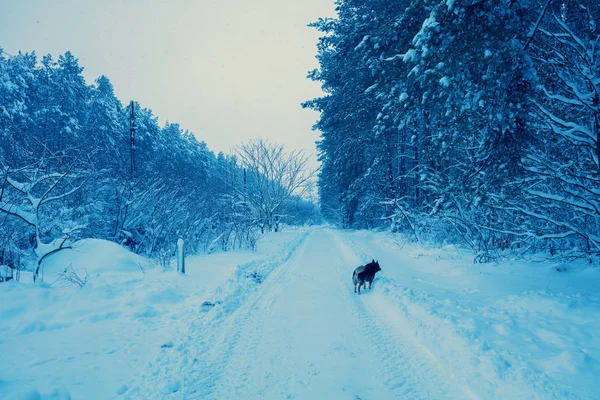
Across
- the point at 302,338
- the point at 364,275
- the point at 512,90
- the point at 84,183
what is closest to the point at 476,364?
the point at 302,338

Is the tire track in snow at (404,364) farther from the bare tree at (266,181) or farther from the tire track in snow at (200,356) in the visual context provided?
the bare tree at (266,181)

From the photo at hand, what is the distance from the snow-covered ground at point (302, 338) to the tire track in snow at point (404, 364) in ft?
0.06

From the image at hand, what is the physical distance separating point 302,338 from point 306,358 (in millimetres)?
587

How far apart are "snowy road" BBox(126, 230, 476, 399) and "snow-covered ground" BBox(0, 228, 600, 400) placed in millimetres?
20

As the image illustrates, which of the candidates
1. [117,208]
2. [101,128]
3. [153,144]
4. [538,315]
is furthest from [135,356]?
[153,144]

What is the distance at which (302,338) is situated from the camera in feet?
Result: 13.8

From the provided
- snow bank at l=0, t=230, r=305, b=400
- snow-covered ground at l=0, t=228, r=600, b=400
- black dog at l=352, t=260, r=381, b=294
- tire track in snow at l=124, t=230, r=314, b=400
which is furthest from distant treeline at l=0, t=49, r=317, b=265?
black dog at l=352, t=260, r=381, b=294

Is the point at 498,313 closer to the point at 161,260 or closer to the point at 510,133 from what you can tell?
the point at 510,133

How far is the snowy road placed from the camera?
2.99m

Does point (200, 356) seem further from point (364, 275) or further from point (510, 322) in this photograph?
point (510, 322)

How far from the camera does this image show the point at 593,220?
24.6 ft

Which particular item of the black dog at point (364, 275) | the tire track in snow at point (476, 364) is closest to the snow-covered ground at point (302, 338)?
the tire track in snow at point (476, 364)

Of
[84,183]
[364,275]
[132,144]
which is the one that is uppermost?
[132,144]

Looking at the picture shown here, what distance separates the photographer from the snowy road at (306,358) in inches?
118
